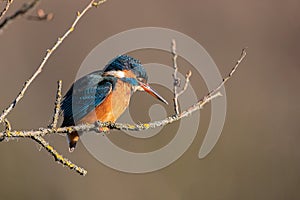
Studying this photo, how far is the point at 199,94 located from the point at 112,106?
3.76 meters

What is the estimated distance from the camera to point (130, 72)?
3732mm

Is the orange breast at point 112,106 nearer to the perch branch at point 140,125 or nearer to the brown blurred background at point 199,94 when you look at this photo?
the perch branch at point 140,125

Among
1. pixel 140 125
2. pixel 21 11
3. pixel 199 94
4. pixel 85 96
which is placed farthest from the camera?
pixel 199 94

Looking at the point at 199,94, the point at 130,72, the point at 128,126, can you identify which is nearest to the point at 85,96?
the point at 130,72

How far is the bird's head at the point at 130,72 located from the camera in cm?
369

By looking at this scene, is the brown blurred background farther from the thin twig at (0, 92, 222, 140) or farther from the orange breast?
the thin twig at (0, 92, 222, 140)

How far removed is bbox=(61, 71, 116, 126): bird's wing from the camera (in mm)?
3557

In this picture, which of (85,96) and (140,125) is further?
(85,96)

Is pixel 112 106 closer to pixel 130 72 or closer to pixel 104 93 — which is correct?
pixel 104 93

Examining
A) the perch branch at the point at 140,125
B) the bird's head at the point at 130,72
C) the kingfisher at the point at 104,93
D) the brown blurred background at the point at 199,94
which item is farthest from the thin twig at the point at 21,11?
the brown blurred background at the point at 199,94

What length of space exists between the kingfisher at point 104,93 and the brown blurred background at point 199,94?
8.99 ft

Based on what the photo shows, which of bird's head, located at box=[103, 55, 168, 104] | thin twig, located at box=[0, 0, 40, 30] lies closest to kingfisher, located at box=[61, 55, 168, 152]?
bird's head, located at box=[103, 55, 168, 104]

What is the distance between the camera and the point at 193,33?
7.86m

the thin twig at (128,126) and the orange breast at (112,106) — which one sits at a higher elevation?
the orange breast at (112,106)
